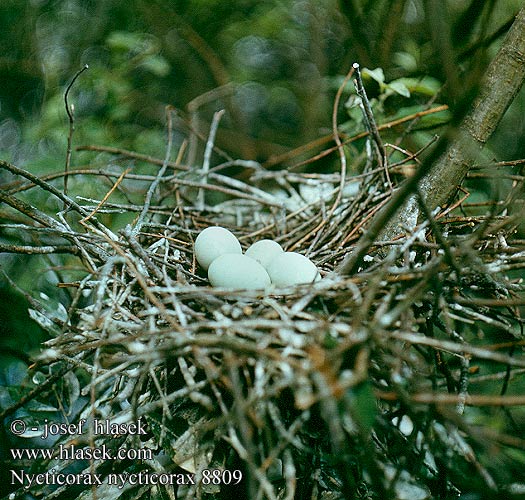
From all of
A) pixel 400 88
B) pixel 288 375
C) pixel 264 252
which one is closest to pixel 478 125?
pixel 400 88

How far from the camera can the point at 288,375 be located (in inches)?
25.6

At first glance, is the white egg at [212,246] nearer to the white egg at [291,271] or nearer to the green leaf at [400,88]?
the white egg at [291,271]

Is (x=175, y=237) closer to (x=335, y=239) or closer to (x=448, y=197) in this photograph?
(x=335, y=239)

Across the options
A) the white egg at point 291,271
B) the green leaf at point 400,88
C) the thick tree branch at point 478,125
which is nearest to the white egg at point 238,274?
the white egg at point 291,271

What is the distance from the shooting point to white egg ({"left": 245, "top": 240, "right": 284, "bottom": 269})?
42.8 inches

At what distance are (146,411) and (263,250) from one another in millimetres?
449

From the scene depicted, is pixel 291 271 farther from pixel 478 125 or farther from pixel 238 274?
pixel 478 125

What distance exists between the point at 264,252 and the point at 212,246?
116mm

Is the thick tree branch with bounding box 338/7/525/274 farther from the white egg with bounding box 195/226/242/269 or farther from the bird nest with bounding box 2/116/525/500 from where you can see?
the white egg with bounding box 195/226/242/269

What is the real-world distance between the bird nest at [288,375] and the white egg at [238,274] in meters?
0.06

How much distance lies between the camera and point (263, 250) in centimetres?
111

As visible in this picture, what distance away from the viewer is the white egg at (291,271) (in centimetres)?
98

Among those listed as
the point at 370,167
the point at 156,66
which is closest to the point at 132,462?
the point at 370,167

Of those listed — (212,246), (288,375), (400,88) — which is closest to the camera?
(288,375)
